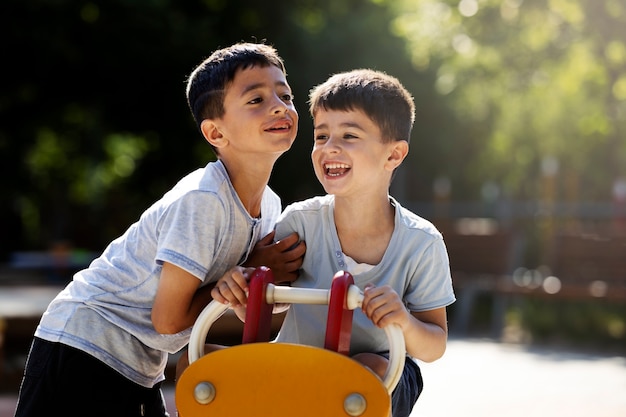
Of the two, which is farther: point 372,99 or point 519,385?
point 519,385

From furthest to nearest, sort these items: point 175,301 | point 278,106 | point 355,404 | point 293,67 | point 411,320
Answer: point 293,67
point 278,106
point 175,301
point 411,320
point 355,404

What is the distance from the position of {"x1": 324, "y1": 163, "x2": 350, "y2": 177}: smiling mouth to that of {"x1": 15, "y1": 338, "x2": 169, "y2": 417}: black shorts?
837mm

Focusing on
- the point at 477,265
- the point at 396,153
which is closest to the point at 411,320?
the point at 396,153

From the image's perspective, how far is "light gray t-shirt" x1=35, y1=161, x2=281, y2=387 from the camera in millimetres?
2393

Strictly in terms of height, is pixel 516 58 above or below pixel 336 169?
above

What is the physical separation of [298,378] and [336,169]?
25.6 inches

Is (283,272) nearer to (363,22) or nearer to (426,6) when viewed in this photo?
(363,22)

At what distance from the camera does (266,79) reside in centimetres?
256

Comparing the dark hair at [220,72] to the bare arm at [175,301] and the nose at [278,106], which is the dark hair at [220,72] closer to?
the nose at [278,106]

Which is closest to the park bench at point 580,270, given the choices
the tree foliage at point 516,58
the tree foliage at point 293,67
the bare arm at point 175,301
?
the tree foliage at point 516,58

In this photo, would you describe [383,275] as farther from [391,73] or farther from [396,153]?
[391,73]

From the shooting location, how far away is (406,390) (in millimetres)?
2354

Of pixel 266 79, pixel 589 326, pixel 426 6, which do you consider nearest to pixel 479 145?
pixel 426 6

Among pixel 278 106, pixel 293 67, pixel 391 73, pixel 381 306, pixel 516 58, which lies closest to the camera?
pixel 381 306
